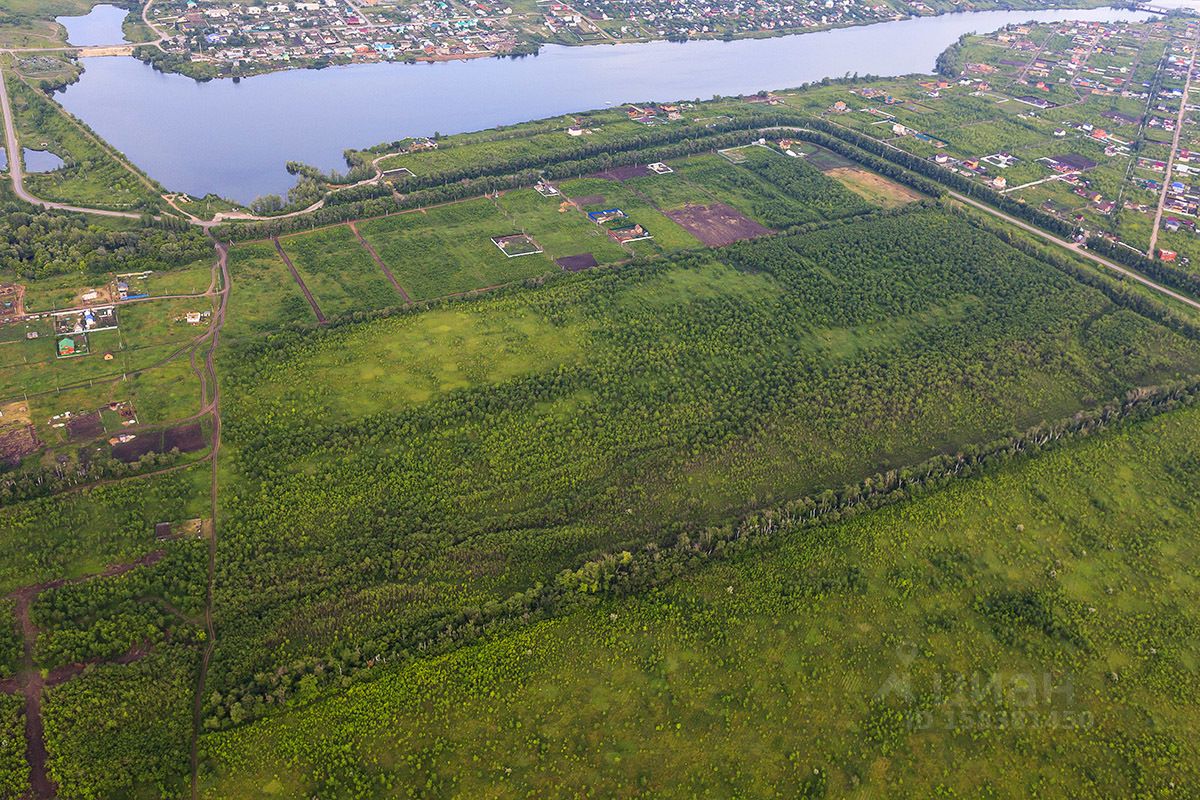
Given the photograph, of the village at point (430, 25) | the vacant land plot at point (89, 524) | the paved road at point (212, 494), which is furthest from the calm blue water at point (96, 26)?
the vacant land plot at point (89, 524)

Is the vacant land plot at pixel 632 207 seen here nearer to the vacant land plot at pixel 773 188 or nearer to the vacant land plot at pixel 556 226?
the vacant land plot at pixel 556 226

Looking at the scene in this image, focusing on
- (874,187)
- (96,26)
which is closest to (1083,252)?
(874,187)

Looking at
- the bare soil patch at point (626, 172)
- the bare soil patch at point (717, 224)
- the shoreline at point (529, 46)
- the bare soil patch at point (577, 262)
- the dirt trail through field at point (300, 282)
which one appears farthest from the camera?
the shoreline at point (529, 46)

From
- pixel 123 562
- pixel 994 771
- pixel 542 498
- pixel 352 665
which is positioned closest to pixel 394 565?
pixel 352 665

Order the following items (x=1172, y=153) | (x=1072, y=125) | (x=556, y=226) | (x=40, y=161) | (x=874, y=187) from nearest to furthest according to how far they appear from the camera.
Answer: (x=556, y=226), (x=40, y=161), (x=874, y=187), (x=1172, y=153), (x=1072, y=125)

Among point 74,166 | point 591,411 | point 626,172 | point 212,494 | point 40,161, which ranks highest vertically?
point 40,161

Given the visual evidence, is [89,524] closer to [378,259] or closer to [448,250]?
[378,259]

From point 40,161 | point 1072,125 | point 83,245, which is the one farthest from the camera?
point 1072,125
